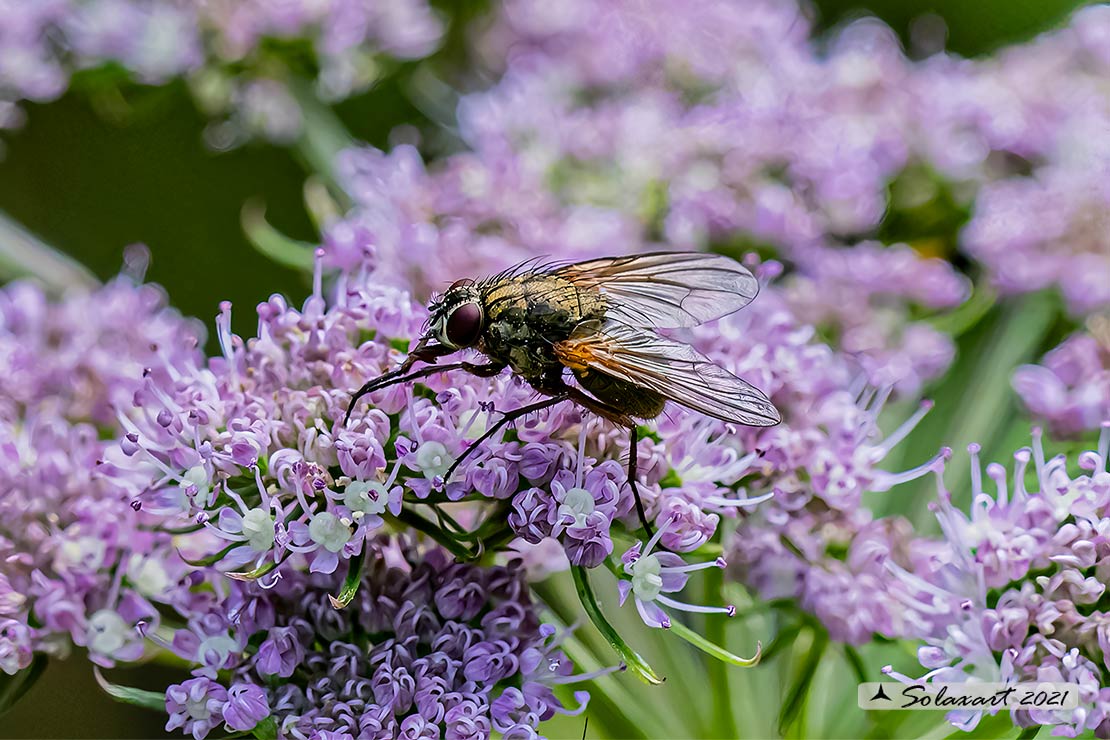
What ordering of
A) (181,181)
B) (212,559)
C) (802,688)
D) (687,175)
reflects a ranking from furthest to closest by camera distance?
1. (181,181)
2. (687,175)
3. (802,688)
4. (212,559)

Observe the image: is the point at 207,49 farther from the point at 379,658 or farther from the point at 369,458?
the point at 379,658

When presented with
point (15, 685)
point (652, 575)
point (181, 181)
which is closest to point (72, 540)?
point (15, 685)

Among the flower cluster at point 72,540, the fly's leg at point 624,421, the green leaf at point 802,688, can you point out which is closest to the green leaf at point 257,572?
the flower cluster at point 72,540

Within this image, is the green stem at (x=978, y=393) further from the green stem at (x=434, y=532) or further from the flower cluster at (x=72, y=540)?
the flower cluster at (x=72, y=540)

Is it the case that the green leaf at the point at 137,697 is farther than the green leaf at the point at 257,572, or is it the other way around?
the green leaf at the point at 137,697

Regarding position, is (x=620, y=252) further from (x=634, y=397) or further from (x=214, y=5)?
(x=214, y=5)

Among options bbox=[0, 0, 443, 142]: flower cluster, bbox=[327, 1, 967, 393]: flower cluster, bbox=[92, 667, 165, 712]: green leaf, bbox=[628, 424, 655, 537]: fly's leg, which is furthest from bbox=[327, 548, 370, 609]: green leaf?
bbox=[0, 0, 443, 142]: flower cluster
